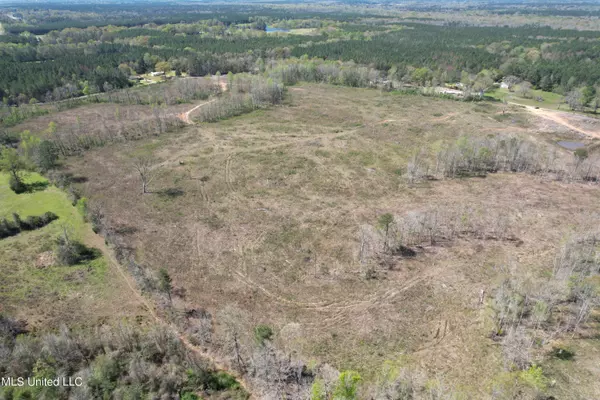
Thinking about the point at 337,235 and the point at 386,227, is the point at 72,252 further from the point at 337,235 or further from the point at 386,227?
the point at 386,227

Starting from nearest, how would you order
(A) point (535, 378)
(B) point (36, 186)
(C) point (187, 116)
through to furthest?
(A) point (535, 378) → (B) point (36, 186) → (C) point (187, 116)

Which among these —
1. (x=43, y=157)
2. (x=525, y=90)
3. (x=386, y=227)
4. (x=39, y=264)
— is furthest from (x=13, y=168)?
(x=525, y=90)

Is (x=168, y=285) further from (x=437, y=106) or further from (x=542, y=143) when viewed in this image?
(x=437, y=106)

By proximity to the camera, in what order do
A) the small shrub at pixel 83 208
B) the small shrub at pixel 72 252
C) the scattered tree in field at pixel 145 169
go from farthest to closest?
the scattered tree in field at pixel 145 169 → the small shrub at pixel 83 208 → the small shrub at pixel 72 252

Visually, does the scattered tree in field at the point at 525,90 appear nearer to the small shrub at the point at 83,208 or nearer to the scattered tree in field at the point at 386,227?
the scattered tree in field at the point at 386,227

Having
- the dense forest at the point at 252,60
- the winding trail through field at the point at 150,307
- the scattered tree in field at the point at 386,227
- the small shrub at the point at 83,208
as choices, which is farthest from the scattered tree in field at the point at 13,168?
the dense forest at the point at 252,60

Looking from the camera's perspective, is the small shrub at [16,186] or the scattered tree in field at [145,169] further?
the scattered tree in field at [145,169]
